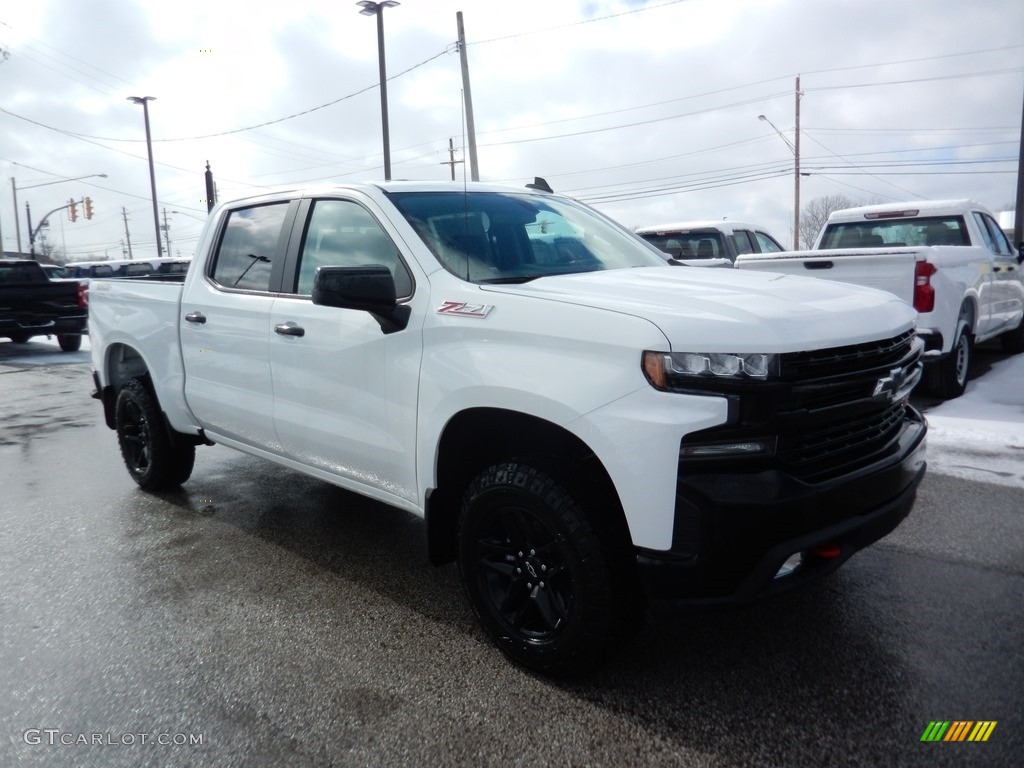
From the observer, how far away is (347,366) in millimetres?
3613

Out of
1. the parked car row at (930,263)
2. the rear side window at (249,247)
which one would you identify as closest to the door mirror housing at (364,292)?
the rear side window at (249,247)

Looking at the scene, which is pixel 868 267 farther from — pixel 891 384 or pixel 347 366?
pixel 347 366

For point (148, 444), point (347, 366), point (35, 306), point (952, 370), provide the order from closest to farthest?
point (347, 366), point (148, 444), point (952, 370), point (35, 306)

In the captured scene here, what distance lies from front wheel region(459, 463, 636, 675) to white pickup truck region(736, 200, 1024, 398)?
4.67 metres

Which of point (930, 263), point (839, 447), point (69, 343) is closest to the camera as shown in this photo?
point (839, 447)

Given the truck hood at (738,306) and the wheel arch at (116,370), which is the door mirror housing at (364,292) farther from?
the wheel arch at (116,370)

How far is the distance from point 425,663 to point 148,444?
3.09 meters

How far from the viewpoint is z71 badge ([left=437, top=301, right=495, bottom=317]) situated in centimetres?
303

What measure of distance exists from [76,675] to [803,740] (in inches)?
103

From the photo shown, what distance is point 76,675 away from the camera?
313cm

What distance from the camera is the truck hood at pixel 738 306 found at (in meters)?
2.52

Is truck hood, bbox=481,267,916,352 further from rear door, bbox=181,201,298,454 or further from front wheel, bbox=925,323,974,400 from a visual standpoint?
front wheel, bbox=925,323,974,400

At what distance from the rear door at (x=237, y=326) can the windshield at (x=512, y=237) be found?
0.90m

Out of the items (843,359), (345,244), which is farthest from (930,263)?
(345,244)
